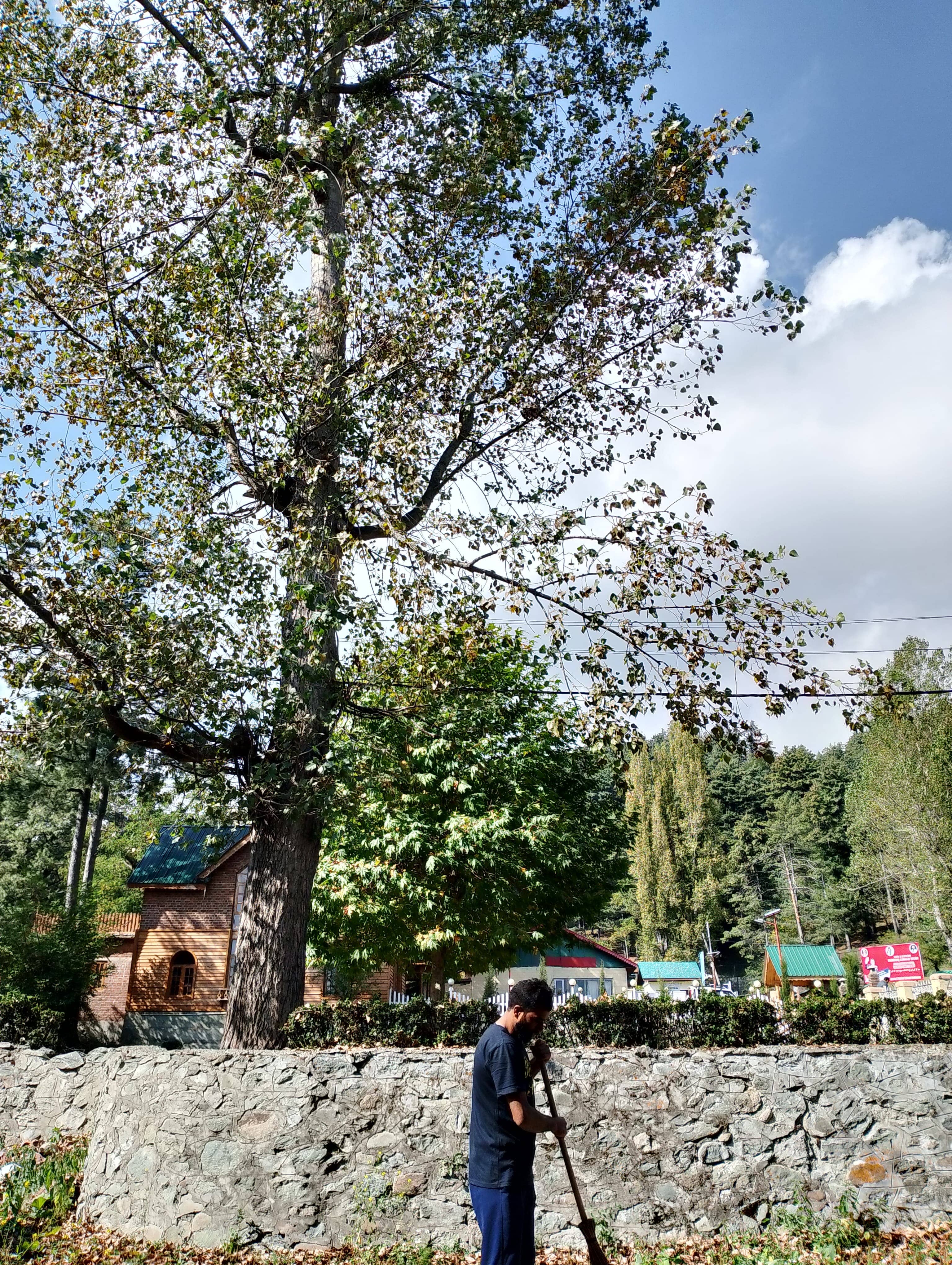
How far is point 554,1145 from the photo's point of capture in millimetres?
6539

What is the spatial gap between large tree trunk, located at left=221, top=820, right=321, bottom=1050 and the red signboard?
19539 mm

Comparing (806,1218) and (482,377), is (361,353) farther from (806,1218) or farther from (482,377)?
(806,1218)

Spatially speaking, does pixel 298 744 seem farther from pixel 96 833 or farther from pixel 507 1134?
pixel 96 833

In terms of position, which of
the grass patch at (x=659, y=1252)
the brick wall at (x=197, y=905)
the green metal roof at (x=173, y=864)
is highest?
the green metal roof at (x=173, y=864)

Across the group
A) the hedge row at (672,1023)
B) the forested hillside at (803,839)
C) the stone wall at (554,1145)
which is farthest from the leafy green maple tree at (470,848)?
the stone wall at (554,1145)

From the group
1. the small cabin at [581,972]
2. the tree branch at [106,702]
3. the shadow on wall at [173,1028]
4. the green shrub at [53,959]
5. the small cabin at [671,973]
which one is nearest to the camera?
the tree branch at [106,702]

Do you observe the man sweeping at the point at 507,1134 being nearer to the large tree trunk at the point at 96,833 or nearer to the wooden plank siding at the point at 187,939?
the wooden plank siding at the point at 187,939

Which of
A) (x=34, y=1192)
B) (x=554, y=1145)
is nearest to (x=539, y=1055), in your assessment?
(x=554, y=1145)

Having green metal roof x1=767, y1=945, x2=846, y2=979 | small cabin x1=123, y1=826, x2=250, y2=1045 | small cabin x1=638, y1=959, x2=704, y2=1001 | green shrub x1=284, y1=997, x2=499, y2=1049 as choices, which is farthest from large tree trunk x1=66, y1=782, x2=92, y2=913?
green metal roof x1=767, y1=945, x2=846, y2=979

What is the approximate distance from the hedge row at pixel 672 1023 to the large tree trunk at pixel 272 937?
1.25 ft

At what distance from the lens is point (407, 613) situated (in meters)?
8.66

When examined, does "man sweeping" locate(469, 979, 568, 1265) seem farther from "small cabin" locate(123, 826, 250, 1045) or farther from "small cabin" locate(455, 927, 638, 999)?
"small cabin" locate(455, 927, 638, 999)

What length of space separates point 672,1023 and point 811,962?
1471 inches

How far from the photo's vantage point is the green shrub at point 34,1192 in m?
6.65
